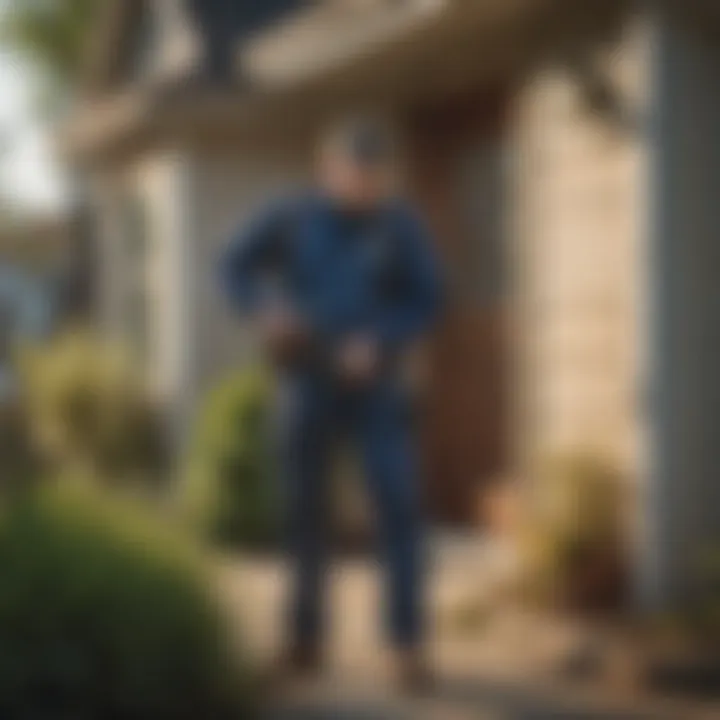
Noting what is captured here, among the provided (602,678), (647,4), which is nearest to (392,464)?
(602,678)

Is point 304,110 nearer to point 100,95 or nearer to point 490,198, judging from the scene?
point 490,198

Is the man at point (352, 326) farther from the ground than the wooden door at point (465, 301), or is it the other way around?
the wooden door at point (465, 301)

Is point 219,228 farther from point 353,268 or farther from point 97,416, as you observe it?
point 353,268

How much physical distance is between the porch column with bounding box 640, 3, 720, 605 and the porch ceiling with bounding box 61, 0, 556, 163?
0.66 m

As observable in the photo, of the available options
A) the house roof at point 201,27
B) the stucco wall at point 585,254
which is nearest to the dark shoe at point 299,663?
the stucco wall at point 585,254

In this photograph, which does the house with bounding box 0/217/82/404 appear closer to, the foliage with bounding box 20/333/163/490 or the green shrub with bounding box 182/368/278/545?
the foliage with bounding box 20/333/163/490

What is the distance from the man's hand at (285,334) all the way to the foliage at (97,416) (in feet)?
16.3

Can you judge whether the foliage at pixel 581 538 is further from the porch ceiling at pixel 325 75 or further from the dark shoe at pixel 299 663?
the porch ceiling at pixel 325 75

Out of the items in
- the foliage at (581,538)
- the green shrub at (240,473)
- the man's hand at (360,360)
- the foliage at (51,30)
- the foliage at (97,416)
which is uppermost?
the foliage at (51,30)

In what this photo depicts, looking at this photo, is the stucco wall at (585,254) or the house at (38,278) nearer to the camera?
the stucco wall at (585,254)

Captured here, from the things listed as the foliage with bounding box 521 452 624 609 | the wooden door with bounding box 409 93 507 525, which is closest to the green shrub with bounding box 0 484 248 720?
the foliage with bounding box 521 452 624 609

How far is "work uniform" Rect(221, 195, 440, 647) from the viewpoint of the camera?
5395mm

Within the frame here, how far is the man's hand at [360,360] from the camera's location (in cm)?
530

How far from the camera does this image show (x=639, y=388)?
6.38m
